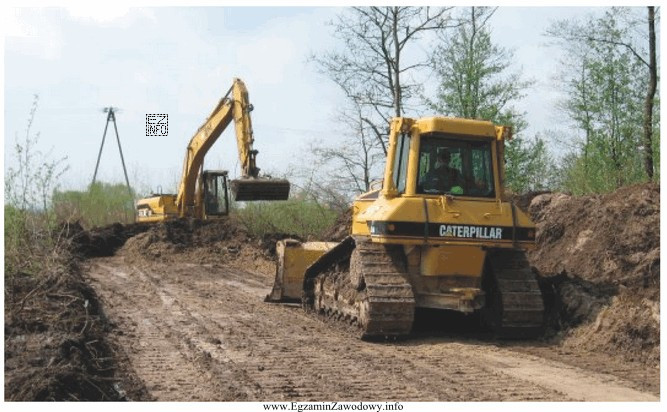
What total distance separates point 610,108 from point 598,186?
17.5 feet

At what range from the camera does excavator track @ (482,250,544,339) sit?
9180 mm

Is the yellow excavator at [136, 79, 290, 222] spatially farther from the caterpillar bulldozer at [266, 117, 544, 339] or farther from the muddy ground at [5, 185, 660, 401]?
the caterpillar bulldozer at [266, 117, 544, 339]

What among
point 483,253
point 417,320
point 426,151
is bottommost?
point 417,320

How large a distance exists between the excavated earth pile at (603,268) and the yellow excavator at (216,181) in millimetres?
5854

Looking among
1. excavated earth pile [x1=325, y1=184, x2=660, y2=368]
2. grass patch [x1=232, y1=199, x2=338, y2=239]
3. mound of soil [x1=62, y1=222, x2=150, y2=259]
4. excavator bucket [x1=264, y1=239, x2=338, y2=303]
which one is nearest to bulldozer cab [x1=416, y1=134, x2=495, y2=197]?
excavated earth pile [x1=325, y1=184, x2=660, y2=368]

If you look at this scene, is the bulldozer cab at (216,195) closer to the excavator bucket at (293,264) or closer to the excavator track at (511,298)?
the excavator bucket at (293,264)

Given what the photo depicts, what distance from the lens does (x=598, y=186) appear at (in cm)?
1666

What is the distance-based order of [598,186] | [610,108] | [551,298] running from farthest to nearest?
1. [610,108]
2. [598,186]
3. [551,298]

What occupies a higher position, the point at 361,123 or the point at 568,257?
the point at 361,123

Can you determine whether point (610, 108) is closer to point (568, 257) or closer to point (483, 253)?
point (568, 257)

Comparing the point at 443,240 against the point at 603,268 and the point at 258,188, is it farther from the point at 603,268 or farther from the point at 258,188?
the point at 258,188

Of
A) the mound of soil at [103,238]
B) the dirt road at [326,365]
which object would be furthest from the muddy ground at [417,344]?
the mound of soil at [103,238]

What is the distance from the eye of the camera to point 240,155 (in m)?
18.6

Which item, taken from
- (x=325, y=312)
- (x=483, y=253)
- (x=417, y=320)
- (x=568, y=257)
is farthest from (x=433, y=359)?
(x=568, y=257)
